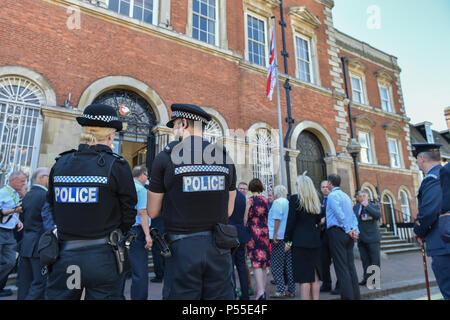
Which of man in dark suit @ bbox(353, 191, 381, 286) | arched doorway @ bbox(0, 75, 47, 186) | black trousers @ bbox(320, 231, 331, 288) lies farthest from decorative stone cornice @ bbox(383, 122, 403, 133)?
arched doorway @ bbox(0, 75, 47, 186)

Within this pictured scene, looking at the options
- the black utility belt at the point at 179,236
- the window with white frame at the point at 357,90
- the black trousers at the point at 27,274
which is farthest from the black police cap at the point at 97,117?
the window with white frame at the point at 357,90

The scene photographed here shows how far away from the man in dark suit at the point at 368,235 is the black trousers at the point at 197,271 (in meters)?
5.14

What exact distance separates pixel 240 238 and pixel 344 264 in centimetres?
165

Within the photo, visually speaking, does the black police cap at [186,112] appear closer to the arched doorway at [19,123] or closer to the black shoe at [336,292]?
the black shoe at [336,292]

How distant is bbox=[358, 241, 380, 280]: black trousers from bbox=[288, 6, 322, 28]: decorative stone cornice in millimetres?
11207

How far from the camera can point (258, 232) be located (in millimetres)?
4945

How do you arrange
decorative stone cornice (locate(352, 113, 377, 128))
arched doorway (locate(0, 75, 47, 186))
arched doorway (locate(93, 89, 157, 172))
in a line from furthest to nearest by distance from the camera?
1. decorative stone cornice (locate(352, 113, 377, 128))
2. arched doorway (locate(93, 89, 157, 172))
3. arched doorway (locate(0, 75, 47, 186))

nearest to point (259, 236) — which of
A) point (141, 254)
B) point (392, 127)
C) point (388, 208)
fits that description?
point (141, 254)

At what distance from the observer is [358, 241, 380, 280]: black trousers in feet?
19.7

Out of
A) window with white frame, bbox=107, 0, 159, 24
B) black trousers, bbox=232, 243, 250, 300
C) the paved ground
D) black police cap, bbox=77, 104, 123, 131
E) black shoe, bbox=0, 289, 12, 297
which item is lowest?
the paved ground

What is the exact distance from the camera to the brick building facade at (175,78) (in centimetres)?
701

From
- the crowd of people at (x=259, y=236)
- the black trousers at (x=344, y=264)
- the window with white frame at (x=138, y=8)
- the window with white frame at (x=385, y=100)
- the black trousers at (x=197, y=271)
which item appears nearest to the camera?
the black trousers at (x=197, y=271)

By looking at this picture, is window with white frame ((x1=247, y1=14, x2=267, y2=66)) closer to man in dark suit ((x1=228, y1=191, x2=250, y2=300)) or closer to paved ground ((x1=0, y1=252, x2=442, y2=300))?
man in dark suit ((x1=228, y1=191, x2=250, y2=300))
